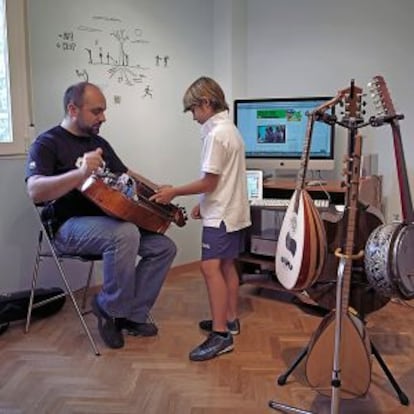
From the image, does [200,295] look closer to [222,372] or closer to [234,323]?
[234,323]

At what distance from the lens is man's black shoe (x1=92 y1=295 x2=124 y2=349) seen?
2676mm

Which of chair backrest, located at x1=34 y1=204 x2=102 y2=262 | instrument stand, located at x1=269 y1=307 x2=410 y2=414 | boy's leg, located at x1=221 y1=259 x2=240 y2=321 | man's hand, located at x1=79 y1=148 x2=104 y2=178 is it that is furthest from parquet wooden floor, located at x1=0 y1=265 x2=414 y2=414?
man's hand, located at x1=79 y1=148 x2=104 y2=178

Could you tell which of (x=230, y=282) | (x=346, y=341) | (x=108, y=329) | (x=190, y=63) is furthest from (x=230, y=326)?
(x=190, y=63)

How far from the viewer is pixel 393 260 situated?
69.8 inches

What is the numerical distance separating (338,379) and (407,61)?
2.54 meters

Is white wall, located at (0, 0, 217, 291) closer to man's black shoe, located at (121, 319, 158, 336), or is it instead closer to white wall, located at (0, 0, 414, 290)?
white wall, located at (0, 0, 414, 290)

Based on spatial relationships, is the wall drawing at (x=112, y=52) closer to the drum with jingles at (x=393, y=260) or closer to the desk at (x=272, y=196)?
the desk at (x=272, y=196)

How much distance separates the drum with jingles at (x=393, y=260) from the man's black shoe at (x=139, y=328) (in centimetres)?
135

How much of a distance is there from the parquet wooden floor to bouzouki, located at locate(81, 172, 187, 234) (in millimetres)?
606

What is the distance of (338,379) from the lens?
1.83 metres

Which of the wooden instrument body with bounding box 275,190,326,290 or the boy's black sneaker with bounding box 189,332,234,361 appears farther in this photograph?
the boy's black sneaker with bounding box 189,332,234,361

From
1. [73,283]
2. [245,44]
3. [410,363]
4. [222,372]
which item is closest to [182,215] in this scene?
[222,372]

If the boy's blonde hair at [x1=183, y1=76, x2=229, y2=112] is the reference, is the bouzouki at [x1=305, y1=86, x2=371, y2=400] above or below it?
below

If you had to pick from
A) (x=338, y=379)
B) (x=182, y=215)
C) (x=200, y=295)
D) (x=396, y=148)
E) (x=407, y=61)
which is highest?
(x=407, y=61)
